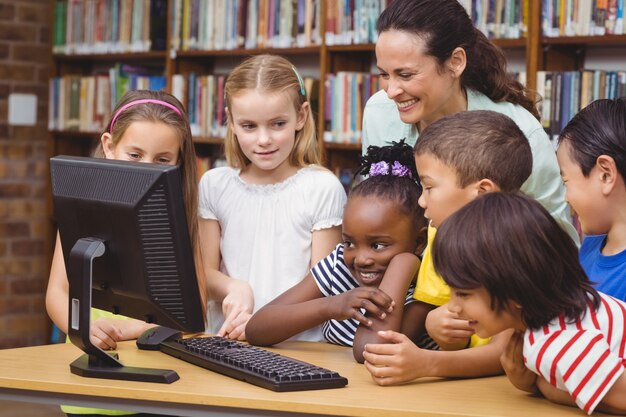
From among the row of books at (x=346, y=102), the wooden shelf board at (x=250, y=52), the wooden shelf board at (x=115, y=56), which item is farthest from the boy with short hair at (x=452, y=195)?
the wooden shelf board at (x=115, y=56)

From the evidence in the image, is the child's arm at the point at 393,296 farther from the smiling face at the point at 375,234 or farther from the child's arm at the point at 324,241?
the child's arm at the point at 324,241

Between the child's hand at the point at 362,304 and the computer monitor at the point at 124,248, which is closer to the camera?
the computer monitor at the point at 124,248

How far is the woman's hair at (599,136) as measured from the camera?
194cm

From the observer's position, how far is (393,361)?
6.03 feet

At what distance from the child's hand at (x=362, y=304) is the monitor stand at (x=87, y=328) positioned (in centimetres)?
39

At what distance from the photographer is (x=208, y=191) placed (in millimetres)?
2717

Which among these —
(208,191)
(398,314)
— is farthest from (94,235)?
(208,191)

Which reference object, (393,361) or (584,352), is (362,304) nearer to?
(393,361)

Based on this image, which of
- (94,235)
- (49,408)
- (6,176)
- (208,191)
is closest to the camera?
(94,235)

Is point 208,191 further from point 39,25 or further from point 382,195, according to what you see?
point 39,25

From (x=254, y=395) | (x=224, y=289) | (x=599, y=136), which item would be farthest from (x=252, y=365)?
(x=599, y=136)

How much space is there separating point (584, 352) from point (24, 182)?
4507mm

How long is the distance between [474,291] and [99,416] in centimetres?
96

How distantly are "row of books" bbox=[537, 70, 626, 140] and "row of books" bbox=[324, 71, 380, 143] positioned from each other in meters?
0.82
